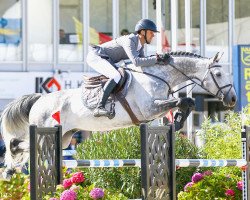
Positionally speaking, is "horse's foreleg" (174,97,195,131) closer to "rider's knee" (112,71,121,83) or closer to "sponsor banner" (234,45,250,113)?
"rider's knee" (112,71,121,83)

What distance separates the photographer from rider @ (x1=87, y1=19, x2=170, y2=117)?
11523mm

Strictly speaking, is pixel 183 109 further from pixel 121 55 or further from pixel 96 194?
pixel 96 194

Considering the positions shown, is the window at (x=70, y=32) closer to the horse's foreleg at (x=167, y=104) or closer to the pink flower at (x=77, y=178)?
the horse's foreleg at (x=167, y=104)

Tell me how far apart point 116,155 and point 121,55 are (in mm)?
1295

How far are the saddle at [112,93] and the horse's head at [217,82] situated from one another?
0.94 metres

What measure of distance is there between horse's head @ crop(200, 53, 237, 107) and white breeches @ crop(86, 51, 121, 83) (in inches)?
42.2

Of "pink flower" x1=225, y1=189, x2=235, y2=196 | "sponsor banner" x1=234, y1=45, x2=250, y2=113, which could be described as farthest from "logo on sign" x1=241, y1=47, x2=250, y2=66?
"pink flower" x1=225, y1=189, x2=235, y2=196

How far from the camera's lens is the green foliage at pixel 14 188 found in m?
9.33

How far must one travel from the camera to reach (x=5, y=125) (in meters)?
12.8

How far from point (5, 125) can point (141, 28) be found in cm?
240

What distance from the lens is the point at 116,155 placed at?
1146 centimetres

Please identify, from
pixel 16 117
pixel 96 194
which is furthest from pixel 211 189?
pixel 16 117

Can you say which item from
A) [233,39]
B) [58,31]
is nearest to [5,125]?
[58,31]

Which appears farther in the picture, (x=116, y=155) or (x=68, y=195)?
(x=116, y=155)
